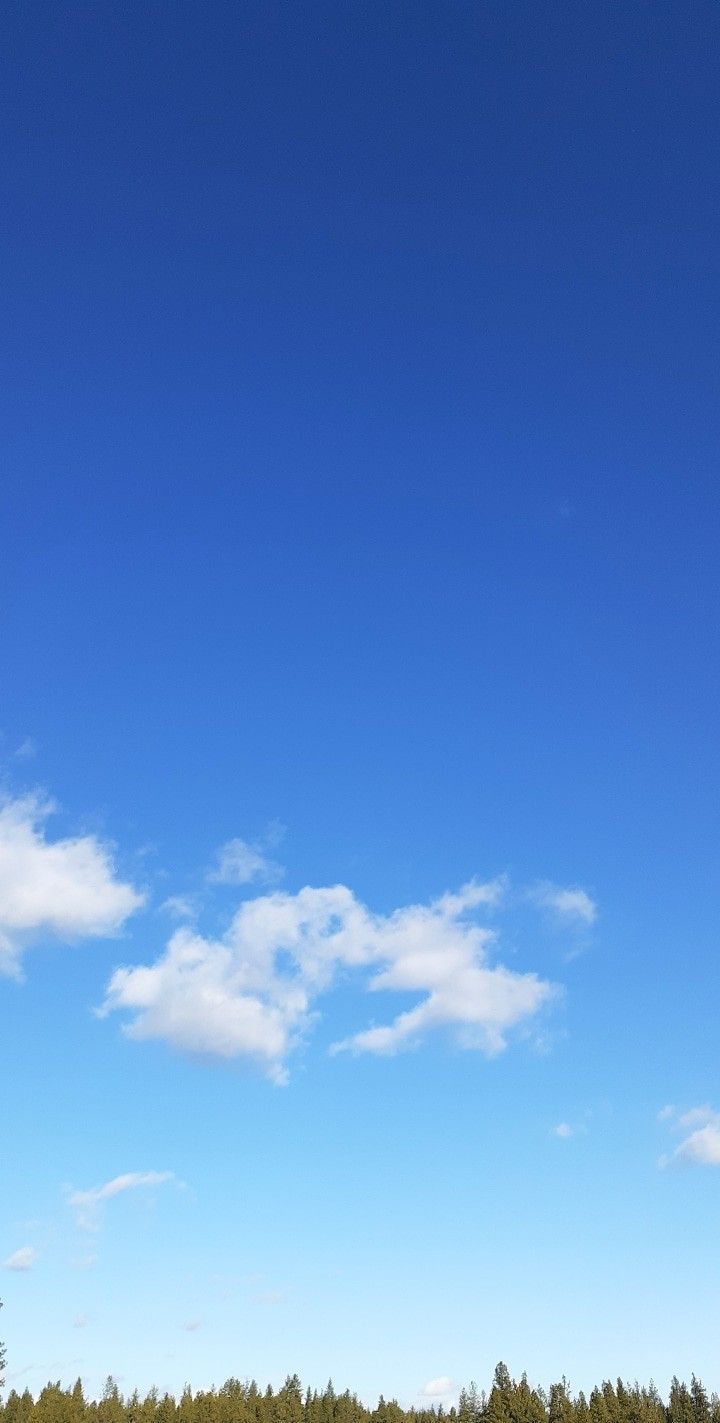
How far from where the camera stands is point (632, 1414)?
139750 mm

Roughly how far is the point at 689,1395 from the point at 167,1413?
90.3 m

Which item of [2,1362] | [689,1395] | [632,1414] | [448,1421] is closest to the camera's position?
[2,1362]

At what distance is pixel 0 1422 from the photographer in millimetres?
175500

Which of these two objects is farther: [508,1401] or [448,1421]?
[448,1421]

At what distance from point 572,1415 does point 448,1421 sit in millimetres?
53556

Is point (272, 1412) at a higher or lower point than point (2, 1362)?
lower

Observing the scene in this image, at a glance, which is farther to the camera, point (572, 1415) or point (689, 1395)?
point (689, 1395)

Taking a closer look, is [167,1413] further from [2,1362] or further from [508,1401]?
[2,1362]

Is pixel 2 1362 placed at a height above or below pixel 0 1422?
above

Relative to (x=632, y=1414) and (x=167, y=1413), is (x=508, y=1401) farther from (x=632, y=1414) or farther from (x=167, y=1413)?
(x=167, y=1413)

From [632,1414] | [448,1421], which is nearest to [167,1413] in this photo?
[448,1421]

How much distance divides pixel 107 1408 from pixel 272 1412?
30.8 m

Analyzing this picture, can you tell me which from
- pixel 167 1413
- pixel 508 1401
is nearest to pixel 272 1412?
pixel 167 1413

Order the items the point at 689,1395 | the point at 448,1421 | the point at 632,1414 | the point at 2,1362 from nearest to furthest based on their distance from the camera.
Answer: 1. the point at 2,1362
2. the point at 632,1414
3. the point at 689,1395
4. the point at 448,1421
